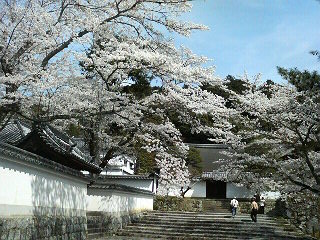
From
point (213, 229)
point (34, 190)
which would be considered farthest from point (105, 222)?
point (34, 190)

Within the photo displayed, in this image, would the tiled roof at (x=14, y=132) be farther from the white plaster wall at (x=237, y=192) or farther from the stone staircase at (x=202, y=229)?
the white plaster wall at (x=237, y=192)

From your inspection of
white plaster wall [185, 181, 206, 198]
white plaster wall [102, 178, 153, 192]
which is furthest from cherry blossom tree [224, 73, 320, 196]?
white plaster wall [185, 181, 206, 198]

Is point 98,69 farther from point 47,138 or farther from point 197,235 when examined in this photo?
point 197,235

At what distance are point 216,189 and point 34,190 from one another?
33865 mm

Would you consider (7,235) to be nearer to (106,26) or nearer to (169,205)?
(106,26)

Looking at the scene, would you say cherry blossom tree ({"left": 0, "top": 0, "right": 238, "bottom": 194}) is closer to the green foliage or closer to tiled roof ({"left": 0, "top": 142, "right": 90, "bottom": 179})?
tiled roof ({"left": 0, "top": 142, "right": 90, "bottom": 179})

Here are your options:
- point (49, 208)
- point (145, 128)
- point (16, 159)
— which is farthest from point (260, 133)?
point (16, 159)

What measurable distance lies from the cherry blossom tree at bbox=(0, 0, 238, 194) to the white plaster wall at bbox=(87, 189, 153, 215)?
222 centimetres

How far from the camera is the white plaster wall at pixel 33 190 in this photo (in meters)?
8.05

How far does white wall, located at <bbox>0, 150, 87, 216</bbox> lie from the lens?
8.07 metres

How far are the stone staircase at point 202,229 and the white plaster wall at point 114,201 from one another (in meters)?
0.71

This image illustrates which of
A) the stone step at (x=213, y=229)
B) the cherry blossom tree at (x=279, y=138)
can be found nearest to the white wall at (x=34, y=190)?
the stone step at (x=213, y=229)

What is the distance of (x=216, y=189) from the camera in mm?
41688

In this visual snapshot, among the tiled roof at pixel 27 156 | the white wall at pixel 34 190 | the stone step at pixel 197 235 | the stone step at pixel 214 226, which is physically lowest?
the stone step at pixel 197 235
